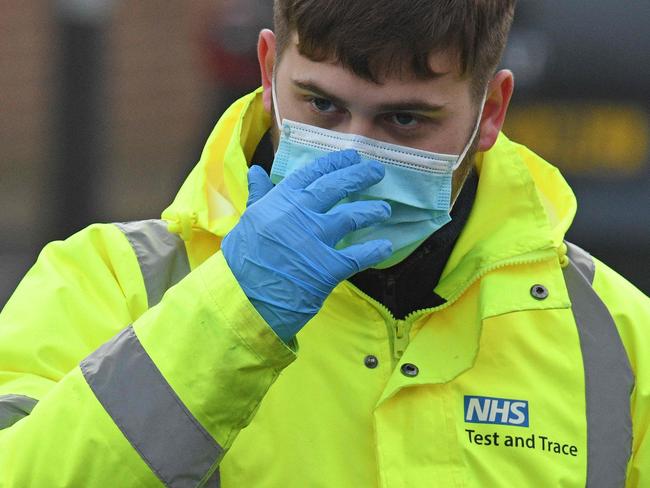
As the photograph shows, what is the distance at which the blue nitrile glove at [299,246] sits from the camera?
80.5 inches

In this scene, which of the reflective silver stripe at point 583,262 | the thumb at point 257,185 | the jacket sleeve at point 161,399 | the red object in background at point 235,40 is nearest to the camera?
the jacket sleeve at point 161,399

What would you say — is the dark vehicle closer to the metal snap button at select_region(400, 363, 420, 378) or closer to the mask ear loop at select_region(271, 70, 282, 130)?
the mask ear loop at select_region(271, 70, 282, 130)

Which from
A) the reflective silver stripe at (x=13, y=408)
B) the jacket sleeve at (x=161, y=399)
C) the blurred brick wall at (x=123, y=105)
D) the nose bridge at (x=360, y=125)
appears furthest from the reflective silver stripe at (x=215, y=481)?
the blurred brick wall at (x=123, y=105)

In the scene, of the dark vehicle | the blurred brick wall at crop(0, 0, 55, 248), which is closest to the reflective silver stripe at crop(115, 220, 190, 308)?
the dark vehicle

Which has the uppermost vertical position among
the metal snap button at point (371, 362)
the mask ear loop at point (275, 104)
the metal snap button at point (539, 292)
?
the mask ear loop at point (275, 104)

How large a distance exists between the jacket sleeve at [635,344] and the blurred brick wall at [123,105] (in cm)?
347

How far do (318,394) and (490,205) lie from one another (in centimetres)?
54

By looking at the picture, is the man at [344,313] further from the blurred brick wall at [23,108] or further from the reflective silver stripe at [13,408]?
the blurred brick wall at [23,108]

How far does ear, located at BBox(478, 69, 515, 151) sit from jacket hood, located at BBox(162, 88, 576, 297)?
0.17 ft

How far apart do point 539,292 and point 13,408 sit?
37.3 inches

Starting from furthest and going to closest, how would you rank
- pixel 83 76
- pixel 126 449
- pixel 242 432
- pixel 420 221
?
pixel 83 76 < pixel 420 221 < pixel 242 432 < pixel 126 449

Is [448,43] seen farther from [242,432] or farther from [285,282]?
[242,432]

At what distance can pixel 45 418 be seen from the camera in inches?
79.0

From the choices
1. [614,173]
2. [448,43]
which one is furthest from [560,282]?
[614,173]
